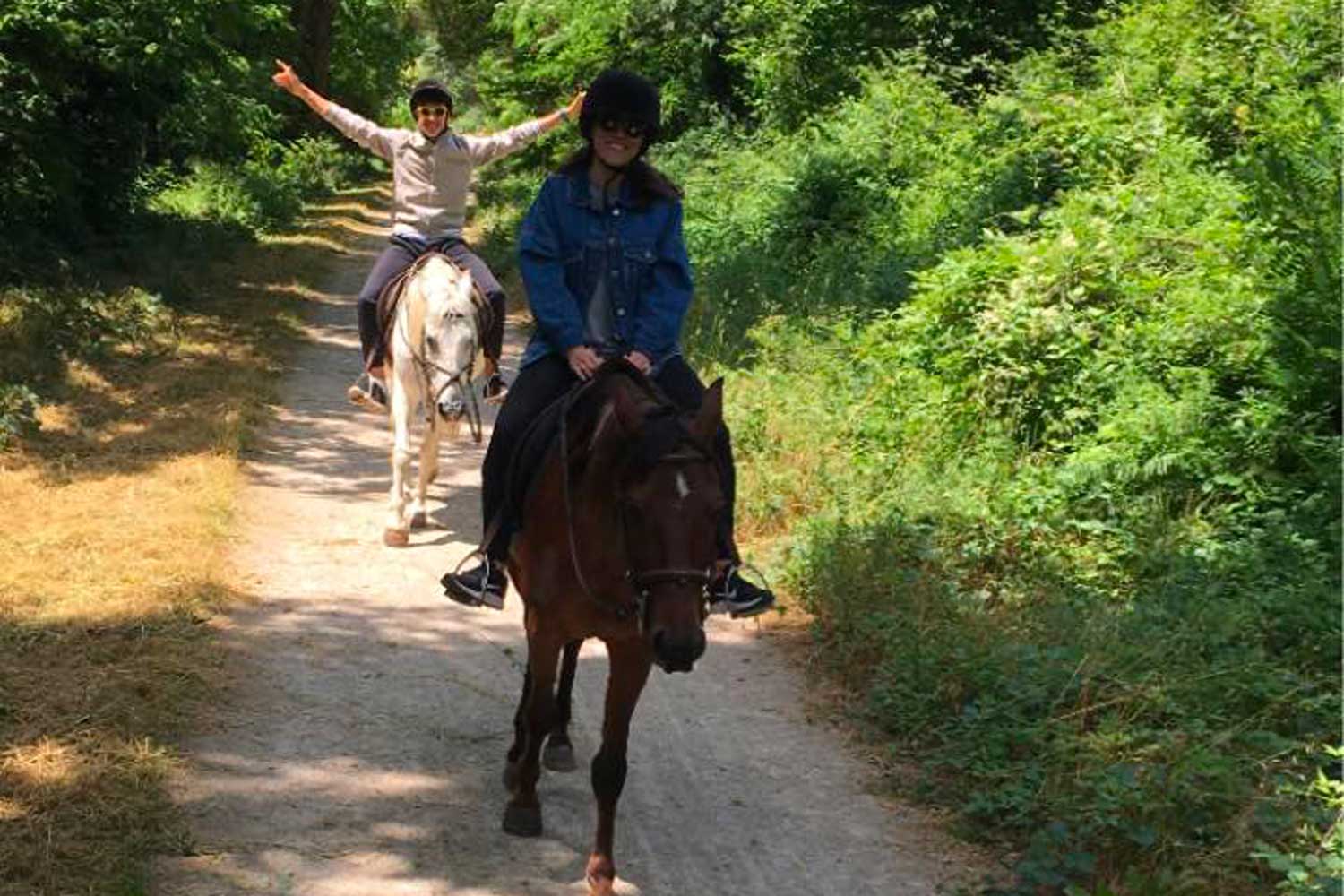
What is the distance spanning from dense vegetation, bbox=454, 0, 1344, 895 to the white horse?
7.89 feet

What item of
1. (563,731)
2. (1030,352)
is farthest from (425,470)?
(1030,352)

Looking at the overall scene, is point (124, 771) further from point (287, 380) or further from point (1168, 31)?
point (1168, 31)

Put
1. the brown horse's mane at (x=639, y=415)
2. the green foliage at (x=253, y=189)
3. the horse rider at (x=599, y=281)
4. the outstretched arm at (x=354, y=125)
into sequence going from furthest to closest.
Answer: the green foliage at (x=253, y=189), the outstretched arm at (x=354, y=125), the horse rider at (x=599, y=281), the brown horse's mane at (x=639, y=415)

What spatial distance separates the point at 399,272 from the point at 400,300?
33 centimetres

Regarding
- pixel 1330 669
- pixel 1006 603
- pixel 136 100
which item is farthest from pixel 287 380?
pixel 1330 669

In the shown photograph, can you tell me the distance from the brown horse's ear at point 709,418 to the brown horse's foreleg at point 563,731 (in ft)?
5.89

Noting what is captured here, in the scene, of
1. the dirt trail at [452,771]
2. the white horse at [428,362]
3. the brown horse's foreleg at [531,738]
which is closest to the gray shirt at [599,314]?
the brown horse's foreleg at [531,738]

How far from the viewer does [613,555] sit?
4926mm

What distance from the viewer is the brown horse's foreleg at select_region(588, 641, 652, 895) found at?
5.20m

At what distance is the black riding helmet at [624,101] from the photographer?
5.61 metres

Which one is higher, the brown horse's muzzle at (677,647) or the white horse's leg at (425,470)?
the brown horse's muzzle at (677,647)

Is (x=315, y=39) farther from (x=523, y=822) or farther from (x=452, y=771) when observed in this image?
(x=523, y=822)

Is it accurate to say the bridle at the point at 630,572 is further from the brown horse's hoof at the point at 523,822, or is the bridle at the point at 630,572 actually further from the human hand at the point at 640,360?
the brown horse's hoof at the point at 523,822

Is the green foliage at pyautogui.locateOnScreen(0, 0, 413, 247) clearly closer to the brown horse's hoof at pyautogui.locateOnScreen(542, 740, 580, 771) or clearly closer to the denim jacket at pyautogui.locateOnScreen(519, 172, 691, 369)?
the denim jacket at pyautogui.locateOnScreen(519, 172, 691, 369)
